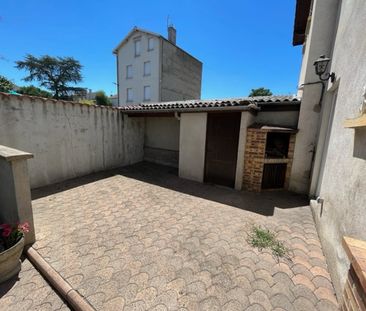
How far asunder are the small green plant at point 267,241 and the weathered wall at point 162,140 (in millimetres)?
6013

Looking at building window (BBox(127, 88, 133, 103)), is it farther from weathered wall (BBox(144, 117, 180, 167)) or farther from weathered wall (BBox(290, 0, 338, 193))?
weathered wall (BBox(290, 0, 338, 193))

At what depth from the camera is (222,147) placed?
245 inches

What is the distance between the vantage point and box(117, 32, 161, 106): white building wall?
58.9 ft

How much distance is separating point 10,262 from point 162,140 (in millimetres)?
7639

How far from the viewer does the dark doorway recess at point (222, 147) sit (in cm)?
598

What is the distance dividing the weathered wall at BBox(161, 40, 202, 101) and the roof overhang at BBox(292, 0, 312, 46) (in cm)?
1247

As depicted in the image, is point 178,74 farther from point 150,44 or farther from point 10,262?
point 10,262

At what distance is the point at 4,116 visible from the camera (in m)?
4.90

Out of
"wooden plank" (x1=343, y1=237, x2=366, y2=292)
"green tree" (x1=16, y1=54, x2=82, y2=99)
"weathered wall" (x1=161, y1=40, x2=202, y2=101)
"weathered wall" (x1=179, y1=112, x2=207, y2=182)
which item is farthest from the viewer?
"green tree" (x1=16, y1=54, x2=82, y2=99)

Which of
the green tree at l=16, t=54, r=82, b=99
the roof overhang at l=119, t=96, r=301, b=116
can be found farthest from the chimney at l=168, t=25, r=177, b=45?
the green tree at l=16, t=54, r=82, b=99

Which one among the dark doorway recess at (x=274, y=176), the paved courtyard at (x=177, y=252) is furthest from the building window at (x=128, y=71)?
the dark doorway recess at (x=274, y=176)

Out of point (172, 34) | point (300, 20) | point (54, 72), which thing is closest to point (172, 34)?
point (172, 34)

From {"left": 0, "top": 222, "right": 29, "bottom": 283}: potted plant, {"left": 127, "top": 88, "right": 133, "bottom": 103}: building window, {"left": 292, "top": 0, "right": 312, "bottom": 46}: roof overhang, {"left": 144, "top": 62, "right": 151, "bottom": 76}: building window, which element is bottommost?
{"left": 0, "top": 222, "right": 29, "bottom": 283}: potted plant

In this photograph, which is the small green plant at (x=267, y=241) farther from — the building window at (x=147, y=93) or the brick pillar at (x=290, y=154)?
the building window at (x=147, y=93)
